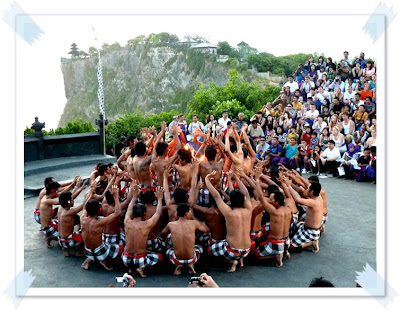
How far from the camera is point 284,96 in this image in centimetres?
1465

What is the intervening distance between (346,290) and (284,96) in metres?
11.4

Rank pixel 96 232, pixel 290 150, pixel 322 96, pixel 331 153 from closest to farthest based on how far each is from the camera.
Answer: pixel 96 232 → pixel 331 153 → pixel 290 150 → pixel 322 96

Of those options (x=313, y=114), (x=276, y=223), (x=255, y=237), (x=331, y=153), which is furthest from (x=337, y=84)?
(x=276, y=223)

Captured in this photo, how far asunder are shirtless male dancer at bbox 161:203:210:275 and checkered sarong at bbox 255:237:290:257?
0.90 metres

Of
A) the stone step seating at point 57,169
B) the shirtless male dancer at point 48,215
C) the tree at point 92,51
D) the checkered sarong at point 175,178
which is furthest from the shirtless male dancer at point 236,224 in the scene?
the tree at point 92,51

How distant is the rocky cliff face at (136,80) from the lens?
2478 inches

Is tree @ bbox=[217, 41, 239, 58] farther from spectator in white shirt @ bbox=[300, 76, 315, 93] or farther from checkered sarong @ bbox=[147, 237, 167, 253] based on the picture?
checkered sarong @ bbox=[147, 237, 167, 253]

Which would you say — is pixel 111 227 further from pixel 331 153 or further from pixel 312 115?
pixel 312 115

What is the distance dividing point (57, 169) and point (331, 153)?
A: 278 inches

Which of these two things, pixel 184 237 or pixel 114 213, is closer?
Result: pixel 184 237

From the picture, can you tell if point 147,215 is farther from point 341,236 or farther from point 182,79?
point 182,79

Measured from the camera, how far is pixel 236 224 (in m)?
5.33

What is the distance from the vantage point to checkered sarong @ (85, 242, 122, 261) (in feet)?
18.3

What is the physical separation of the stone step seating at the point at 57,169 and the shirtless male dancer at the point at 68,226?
3.57 meters
